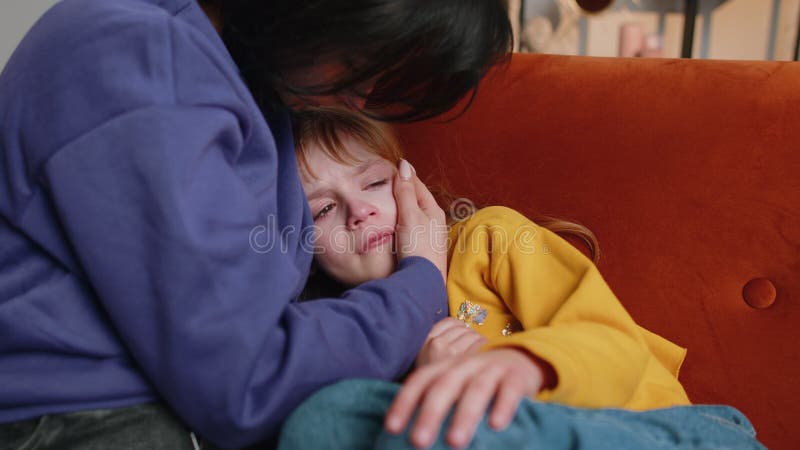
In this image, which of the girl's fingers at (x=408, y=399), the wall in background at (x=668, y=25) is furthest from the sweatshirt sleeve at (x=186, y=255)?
the wall in background at (x=668, y=25)

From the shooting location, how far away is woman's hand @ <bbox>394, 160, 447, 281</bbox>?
0.82 meters

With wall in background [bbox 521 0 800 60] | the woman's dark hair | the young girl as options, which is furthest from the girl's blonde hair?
wall in background [bbox 521 0 800 60]

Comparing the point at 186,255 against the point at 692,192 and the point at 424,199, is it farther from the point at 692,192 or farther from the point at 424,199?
the point at 692,192

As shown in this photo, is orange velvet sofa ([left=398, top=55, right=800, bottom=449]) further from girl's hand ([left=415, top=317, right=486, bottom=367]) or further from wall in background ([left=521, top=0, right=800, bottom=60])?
wall in background ([left=521, top=0, right=800, bottom=60])

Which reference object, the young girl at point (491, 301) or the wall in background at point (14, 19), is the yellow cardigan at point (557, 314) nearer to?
the young girl at point (491, 301)

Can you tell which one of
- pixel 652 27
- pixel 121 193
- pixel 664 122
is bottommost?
pixel 652 27

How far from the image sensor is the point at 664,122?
31.8 inches

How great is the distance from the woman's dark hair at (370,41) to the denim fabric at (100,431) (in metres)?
0.35

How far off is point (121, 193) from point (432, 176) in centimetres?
58

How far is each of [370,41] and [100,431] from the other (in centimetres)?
43

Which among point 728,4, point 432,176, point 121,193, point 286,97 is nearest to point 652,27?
point 728,4

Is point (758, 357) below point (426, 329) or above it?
below

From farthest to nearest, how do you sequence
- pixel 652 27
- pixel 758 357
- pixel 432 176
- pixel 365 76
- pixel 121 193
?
1. pixel 652 27
2. pixel 432 176
3. pixel 758 357
4. pixel 365 76
5. pixel 121 193

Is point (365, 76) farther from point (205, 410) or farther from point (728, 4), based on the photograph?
point (728, 4)
